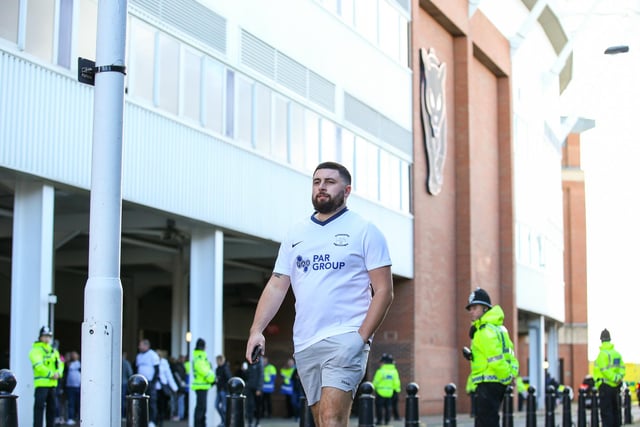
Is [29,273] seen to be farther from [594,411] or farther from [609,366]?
[594,411]

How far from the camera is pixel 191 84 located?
75.5ft

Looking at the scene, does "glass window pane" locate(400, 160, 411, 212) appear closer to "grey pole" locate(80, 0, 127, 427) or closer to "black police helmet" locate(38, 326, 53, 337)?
"black police helmet" locate(38, 326, 53, 337)

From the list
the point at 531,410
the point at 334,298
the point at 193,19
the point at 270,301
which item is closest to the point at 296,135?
the point at 193,19

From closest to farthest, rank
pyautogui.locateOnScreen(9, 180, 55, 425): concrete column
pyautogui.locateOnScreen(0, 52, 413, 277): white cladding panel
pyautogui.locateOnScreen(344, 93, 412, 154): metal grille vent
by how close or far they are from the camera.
Result: pyautogui.locateOnScreen(0, 52, 413, 277): white cladding panel
pyautogui.locateOnScreen(9, 180, 55, 425): concrete column
pyautogui.locateOnScreen(344, 93, 412, 154): metal grille vent

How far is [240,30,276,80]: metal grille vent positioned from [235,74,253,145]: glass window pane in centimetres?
48

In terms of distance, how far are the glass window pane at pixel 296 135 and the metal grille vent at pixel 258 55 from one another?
136 cm

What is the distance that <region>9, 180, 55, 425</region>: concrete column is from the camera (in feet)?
60.0

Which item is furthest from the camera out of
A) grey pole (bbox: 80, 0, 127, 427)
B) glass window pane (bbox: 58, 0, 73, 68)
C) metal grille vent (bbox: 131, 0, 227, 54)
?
metal grille vent (bbox: 131, 0, 227, 54)

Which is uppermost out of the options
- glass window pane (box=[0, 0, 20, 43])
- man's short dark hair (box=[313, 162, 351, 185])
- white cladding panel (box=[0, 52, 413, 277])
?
glass window pane (box=[0, 0, 20, 43])

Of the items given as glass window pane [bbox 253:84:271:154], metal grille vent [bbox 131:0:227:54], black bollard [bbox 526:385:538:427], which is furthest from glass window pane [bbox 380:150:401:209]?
black bollard [bbox 526:385:538:427]

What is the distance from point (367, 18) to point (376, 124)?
3078 mm

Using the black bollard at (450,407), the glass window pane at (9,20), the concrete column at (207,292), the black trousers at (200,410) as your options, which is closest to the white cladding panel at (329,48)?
the concrete column at (207,292)

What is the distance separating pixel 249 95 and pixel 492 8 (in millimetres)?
20675

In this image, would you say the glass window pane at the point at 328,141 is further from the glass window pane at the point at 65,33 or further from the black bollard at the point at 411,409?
the black bollard at the point at 411,409
